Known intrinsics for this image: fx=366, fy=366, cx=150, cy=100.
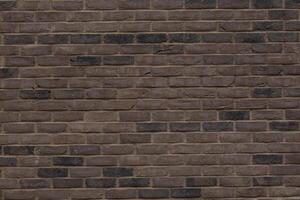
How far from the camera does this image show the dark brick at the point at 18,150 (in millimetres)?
2783

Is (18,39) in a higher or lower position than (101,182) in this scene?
higher

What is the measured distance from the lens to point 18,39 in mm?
2799

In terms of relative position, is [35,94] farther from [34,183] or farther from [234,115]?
[234,115]

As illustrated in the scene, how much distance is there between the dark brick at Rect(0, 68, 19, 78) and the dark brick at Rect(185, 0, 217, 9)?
55.3 inches

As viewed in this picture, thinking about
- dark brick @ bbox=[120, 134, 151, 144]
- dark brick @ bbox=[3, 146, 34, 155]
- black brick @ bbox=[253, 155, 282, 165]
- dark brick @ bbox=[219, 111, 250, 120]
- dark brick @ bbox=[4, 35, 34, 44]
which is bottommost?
black brick @ bbox=[253, 155, 282, 165]

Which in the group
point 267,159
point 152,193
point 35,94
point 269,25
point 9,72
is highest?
point 269,25

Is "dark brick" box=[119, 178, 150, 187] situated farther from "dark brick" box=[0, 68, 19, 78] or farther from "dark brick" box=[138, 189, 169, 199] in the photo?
"dark brick" box=[0, 68, 19, 78]

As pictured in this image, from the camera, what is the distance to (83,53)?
2803 mm

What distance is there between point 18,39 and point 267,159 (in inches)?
83.3

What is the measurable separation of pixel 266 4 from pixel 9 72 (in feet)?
6.68

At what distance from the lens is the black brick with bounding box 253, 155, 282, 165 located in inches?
110

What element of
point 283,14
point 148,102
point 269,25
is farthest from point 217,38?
point 148,102

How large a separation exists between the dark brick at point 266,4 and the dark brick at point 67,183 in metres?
1.91

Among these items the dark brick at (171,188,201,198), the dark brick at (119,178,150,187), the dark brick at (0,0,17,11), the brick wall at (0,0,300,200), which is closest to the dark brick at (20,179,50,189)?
the brick wall at (0,0,300,200)
